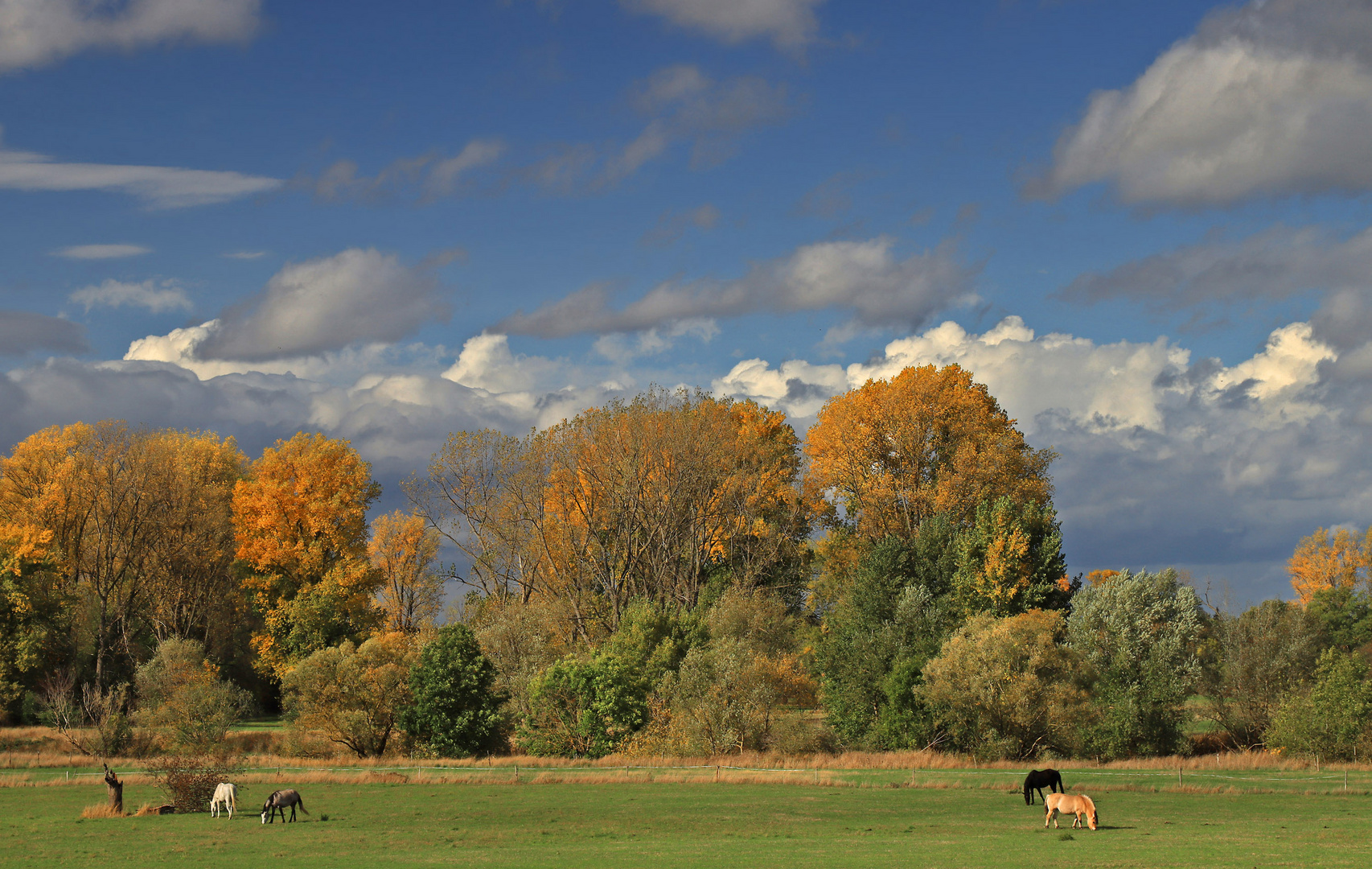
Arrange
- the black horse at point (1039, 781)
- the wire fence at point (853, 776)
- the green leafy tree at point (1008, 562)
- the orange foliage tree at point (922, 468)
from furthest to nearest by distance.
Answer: the orange foliage tree at point (922, 468)
the green leafy tree at point (1008, 562)
the wire fence at point (853, 776)
the black horse at point (1039, 781)

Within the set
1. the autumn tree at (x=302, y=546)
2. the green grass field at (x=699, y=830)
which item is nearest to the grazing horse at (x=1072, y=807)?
the green grass field at (x=699, y=830)

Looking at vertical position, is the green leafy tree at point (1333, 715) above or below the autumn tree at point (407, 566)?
below

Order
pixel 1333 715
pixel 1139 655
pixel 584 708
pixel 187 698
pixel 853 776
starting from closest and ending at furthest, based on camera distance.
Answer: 1. pixel 853 776
2. pixel 1333 715
3. pixel 187 698
4. pixel 584 708
5. pixel 1139 655

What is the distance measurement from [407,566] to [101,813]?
54025 millimetres

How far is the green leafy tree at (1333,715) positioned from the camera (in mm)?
63188

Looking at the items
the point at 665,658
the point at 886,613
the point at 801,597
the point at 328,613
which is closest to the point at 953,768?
the point at 886,613

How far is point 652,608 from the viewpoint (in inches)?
3068

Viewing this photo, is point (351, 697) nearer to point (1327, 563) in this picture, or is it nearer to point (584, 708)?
point (584, 708)

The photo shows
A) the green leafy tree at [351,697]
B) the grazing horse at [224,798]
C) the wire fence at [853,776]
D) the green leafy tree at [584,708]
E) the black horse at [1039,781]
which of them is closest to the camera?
the grazing horse at [224,798]

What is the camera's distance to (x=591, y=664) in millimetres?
Answer: 70000

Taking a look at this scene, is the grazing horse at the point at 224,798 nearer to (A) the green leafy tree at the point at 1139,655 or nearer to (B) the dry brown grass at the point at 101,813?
(B) the dry brown grass at the point at 101,813

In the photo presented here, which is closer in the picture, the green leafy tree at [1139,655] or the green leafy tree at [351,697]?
the green leafy tree at [1139,655]

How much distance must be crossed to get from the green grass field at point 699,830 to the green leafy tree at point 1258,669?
24.2m

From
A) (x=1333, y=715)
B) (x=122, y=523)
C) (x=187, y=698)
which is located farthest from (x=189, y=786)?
(x=1333, y=715)
